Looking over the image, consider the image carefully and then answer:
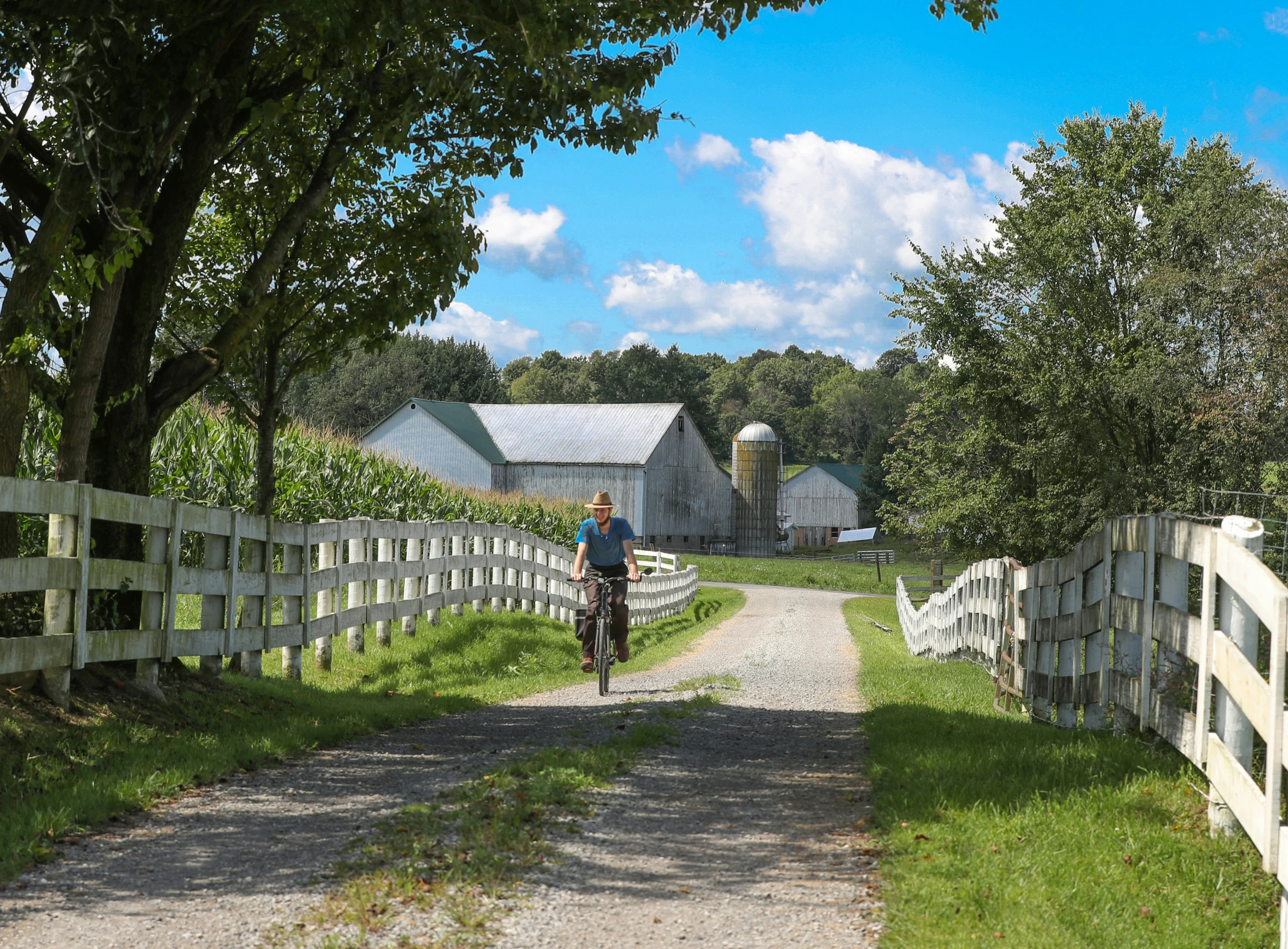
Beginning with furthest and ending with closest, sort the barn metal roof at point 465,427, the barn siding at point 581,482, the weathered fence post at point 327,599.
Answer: the barn metal roof at point 465,427 → the barn siding at point 581,482 → the weathered fence post at point 327,599

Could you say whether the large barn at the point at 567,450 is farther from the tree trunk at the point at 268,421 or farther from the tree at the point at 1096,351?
the tree trunk at the point at 268,421

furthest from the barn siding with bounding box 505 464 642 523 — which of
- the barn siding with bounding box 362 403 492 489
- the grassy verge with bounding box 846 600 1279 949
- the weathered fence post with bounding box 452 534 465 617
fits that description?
the grassy verge with bounding box 846 600 1279 949

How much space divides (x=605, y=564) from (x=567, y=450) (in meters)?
41.8

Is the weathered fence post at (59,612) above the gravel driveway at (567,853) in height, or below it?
above

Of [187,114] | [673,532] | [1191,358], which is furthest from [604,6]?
[673,532]

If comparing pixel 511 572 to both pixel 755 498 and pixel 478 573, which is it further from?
pixel 755 498

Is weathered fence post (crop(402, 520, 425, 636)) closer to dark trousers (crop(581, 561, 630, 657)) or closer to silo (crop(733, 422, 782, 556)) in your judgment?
dark trousers (crop(581, 561, 630, 657))

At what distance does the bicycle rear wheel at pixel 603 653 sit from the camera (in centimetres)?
1176

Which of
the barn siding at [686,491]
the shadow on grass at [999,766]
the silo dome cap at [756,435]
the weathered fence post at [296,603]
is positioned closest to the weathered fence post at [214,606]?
the weathered fence post at [296,603]

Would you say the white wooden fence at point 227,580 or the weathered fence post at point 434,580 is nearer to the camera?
the white wooden fence at point 227,580

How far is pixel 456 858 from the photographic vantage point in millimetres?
4906

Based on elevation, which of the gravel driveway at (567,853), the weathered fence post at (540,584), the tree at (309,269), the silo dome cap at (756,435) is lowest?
the gravel driveway at (567,853)

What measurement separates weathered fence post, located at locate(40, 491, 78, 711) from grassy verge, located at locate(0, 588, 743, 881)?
104 mm

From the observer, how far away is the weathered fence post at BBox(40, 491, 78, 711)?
23.4 feet
